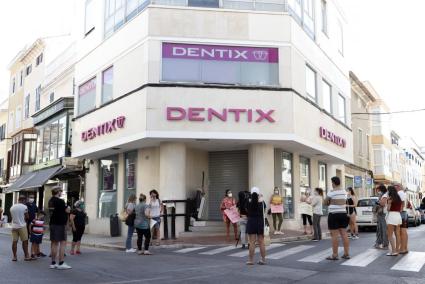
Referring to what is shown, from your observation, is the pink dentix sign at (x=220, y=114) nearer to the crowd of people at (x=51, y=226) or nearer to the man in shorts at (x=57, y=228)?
the crowd of people at (x=51, y=226)

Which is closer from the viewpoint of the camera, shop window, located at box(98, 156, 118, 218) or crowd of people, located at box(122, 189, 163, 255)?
crowd of people, located at box(122, 189, 163, 255)

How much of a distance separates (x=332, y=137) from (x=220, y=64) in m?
7.88

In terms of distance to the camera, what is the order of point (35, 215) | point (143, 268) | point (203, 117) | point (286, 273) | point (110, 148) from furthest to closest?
point (110, 148)
point (203, 117)
point (35, 215)
point (143, 268)
point (286, 273)

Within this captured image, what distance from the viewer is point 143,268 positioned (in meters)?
10.8

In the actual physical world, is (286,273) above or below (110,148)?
below

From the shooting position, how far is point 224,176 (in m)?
21.1

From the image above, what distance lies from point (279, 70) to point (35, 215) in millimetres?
10560

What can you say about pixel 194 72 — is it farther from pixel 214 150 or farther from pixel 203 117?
pixel 214 150

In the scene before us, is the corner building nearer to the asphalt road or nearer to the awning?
the awning

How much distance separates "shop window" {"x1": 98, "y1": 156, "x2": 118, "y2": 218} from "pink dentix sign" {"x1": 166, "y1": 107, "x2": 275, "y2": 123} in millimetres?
5882

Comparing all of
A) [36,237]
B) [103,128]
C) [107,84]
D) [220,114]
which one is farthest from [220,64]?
[36,237]

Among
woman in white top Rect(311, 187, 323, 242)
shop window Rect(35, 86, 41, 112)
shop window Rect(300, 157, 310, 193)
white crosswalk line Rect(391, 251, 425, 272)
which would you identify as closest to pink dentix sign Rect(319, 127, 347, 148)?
shop window Rect(300, 157, 310, 193)

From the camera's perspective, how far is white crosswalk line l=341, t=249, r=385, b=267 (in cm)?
1060

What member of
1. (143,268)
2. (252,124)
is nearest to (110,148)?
(252,124)
